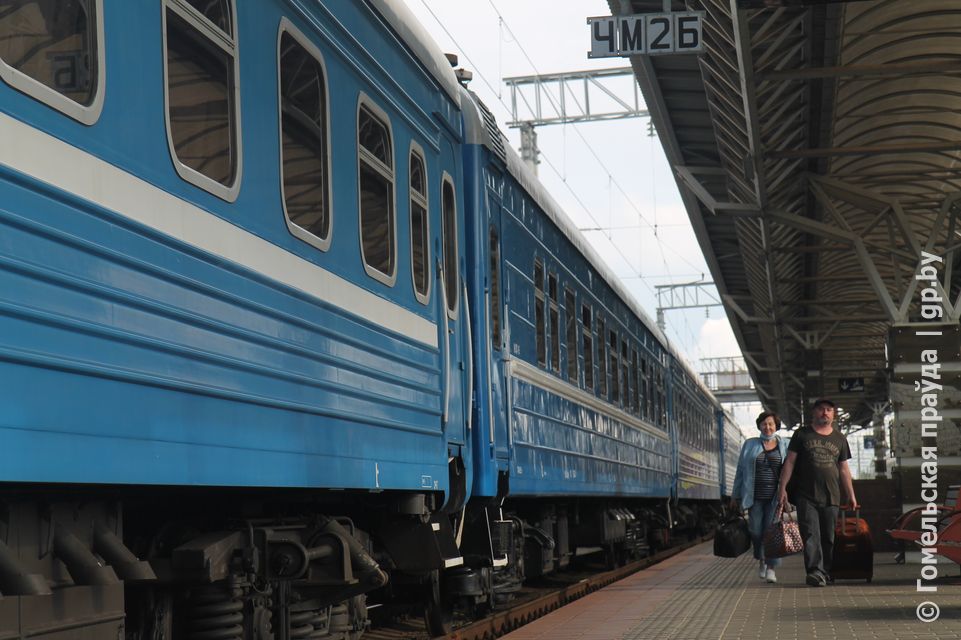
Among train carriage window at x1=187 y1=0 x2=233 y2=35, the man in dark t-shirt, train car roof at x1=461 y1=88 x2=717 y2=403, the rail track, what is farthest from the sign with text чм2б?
train carriage window at x1=187 y1=0 x2=233 y2=35

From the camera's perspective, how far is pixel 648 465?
19.2 m

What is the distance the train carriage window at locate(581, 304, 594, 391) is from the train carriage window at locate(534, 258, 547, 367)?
7.08ft

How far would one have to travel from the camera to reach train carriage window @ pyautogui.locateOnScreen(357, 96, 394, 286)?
6.82 metres

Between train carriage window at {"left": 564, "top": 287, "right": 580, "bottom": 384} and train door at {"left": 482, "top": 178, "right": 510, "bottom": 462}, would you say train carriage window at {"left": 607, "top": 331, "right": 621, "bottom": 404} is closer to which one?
train carriage window at {"left": 564, "top": 287, "right": 580, "bottom": 384}

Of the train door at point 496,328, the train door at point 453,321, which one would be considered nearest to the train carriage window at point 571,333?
the train door at point 496,328

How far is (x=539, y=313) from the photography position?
1187 centimetres

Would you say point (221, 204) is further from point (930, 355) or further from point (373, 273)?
point (930, 355)

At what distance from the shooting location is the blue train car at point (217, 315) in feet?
12.5

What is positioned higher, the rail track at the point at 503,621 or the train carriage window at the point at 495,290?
the train carriage window at the point at 495,290

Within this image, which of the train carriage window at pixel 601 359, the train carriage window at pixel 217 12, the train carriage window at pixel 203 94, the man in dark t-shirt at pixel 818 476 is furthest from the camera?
the train carriage window at pixel 601 359

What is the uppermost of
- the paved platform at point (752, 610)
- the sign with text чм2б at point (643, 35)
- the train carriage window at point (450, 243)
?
the sign with text чм2б at point (643, 35)

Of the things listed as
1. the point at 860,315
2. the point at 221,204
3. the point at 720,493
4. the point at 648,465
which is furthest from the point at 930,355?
the point at 860,315

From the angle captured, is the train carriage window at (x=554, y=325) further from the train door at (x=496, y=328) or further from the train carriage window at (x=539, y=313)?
the train door at (x=496, y=328)

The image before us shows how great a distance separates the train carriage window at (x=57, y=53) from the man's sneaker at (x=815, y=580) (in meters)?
10.3
